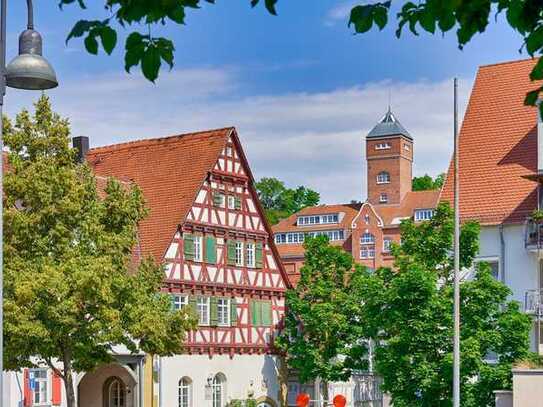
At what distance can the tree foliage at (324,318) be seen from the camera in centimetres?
4862

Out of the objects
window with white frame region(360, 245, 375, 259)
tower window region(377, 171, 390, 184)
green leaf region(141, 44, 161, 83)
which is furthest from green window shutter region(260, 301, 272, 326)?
tower window region(377, 171, 390, 184)

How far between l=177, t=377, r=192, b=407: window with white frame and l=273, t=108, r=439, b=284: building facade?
204 feet

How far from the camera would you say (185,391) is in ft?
150

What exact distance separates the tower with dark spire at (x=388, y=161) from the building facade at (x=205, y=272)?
74.4m

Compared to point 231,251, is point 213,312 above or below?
below

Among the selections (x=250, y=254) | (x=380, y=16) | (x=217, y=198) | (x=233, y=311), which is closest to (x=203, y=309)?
(x=233, y=311)

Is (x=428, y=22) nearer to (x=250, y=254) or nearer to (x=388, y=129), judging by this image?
(x=250, y=254)

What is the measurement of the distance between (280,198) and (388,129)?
14444 mm

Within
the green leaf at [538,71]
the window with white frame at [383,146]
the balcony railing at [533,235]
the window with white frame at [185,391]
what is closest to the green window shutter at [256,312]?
the window with white frame at [185,391]

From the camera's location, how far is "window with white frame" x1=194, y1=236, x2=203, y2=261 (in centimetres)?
4634

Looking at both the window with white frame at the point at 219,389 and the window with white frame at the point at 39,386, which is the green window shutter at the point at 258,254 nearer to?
the window with white frame at the point at 219,389

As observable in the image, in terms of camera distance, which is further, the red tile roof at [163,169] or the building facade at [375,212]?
the building facade at [375,212]

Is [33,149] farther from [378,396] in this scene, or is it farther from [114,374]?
[378,396]

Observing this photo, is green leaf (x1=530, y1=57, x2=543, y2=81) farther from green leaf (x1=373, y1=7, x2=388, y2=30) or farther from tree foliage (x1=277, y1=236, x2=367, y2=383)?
tree foliage (x1=277, y1=236, x2=367, y2=383)
